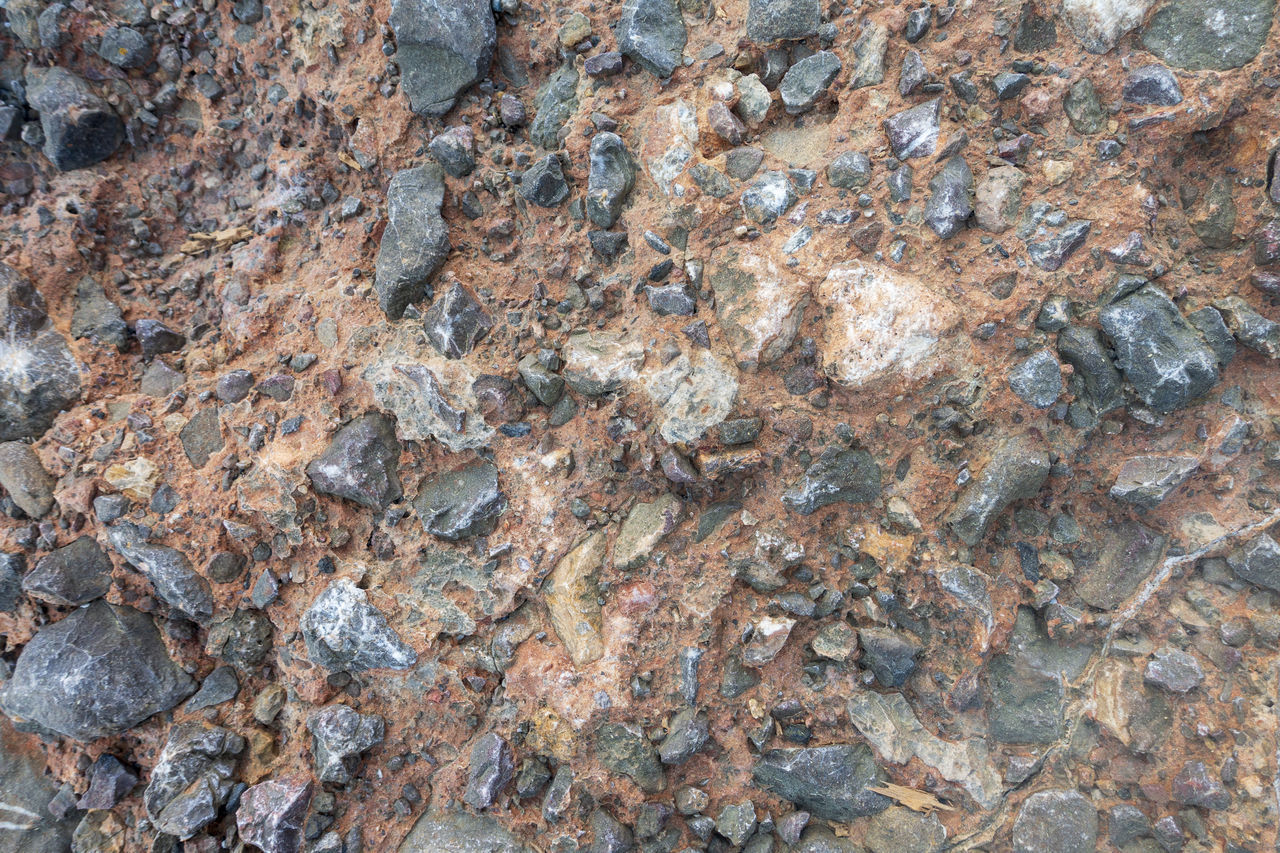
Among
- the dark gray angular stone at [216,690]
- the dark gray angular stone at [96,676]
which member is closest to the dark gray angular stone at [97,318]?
the dark gray angular stone at [96,676]

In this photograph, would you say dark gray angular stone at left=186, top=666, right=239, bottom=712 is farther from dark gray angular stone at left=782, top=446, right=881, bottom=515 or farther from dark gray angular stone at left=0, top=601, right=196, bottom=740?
dark gray angular stone at left=782, top=446, right=881, bottom=515

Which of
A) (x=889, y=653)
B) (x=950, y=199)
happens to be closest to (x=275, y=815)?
(x=889, y=653)

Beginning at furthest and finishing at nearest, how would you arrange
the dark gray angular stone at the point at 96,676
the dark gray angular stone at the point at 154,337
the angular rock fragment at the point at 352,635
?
1. the dark gray angular stone at the point at 154,337
2. the dark gray angular stone at the point at 96,676
3. the angular rock fragment at the point at 352,635

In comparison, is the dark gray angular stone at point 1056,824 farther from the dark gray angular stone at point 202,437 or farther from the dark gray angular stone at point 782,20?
the dark gray angular stone at point 202,437

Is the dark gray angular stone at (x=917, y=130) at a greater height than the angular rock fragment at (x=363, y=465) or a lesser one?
greater

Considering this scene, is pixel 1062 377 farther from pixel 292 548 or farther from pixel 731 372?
pixel 292 548

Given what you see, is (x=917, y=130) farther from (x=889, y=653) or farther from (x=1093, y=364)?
(x=889, y=653)

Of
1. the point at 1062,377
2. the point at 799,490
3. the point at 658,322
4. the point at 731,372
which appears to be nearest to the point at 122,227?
the point at 658,322
